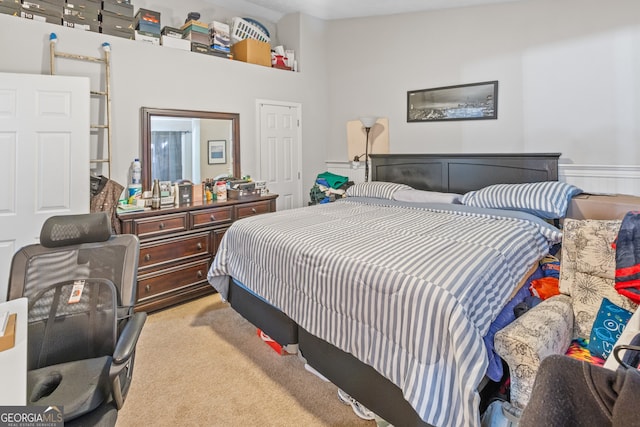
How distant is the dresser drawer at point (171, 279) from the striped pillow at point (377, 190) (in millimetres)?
1750

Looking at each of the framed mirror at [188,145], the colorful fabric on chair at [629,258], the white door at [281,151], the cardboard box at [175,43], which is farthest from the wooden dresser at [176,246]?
the colorful fabric on chair at [629,258]

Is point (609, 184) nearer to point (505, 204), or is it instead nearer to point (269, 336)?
point (505, 204)

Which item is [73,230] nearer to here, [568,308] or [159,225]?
[159,225]

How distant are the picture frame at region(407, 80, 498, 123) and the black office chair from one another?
3.54 m

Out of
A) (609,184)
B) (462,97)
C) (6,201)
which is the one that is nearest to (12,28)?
(6,201)

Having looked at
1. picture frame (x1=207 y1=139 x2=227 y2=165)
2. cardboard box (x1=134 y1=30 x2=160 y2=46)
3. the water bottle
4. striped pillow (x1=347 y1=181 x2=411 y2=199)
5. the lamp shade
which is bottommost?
striped pillow (x1=347 y1=181 x2=411 y2=199)

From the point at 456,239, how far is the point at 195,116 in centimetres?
303

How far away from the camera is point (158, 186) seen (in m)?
3.48

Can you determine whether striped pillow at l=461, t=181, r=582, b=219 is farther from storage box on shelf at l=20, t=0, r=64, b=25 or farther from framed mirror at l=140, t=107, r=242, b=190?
storage box on shelf at l=20, t=0, r=64, b=25

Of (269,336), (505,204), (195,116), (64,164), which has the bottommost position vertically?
(269,336)

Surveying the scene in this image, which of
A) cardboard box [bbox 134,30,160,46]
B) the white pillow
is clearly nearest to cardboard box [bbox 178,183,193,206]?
cardboard box [bbox 134,30,160,46]

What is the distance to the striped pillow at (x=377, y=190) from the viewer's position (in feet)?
12.6

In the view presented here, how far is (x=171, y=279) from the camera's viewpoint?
3.39 meters

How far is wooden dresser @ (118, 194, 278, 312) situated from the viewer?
3197 millimetres
